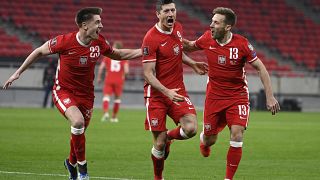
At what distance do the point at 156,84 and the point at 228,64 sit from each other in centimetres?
134

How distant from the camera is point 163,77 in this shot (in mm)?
11258

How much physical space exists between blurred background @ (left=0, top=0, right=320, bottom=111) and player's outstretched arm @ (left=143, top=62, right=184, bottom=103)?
22684 mm

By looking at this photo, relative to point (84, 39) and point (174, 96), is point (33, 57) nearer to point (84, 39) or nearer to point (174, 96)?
point (84, 39)

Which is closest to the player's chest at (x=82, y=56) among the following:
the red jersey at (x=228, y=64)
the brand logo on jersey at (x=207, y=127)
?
the red jersey at (x=228, y=64)

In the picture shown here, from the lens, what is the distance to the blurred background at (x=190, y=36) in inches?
1405

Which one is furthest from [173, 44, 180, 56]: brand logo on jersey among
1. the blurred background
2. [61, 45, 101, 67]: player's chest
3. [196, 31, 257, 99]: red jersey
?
the blurred background

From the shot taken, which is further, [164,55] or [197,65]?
[197,65]

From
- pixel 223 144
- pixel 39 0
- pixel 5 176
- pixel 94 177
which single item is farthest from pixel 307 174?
pixel 39 0

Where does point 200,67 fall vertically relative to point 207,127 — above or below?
above

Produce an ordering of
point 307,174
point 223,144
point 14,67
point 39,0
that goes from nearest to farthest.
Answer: point 307,174
point 223,144
point 14,67
point 39,0

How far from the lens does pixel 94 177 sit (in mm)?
11828

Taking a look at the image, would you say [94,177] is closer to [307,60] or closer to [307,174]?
[307,174]

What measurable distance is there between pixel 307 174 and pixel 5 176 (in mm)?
4212

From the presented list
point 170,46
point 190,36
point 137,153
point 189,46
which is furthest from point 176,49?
point 190,36
